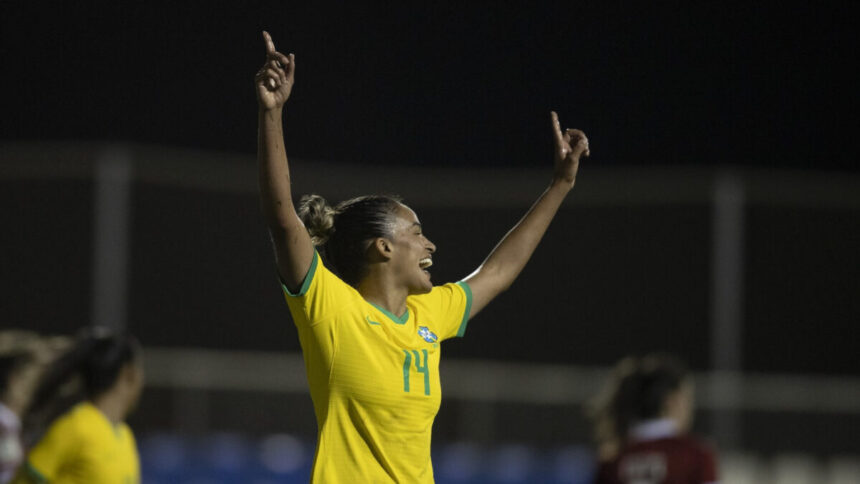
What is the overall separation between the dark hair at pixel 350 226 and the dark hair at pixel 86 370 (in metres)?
1.70

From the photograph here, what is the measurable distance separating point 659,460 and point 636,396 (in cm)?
29

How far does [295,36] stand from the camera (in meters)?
11.3

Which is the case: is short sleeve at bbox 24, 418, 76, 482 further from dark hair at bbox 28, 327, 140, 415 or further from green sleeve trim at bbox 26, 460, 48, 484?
dark hair at bbox 28, 327, 140, 415

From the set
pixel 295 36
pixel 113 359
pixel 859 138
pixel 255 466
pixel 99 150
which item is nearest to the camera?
pixel 113 359

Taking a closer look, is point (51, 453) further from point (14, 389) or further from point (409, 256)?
point (409, 256)

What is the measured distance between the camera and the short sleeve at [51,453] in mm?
4308

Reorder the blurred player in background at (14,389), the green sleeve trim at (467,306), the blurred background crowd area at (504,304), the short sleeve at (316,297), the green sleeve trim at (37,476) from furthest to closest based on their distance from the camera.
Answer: the blurred background crowd area at (504,304) → the blurred player in background at (14,389) → the green sleeve trim at (37,476) → the green sleeve trim at (467,306) → the short sleeve at (316,297)

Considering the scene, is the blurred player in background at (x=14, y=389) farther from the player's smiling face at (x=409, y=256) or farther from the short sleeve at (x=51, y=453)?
the player's smiling face at (x=409, y=256)

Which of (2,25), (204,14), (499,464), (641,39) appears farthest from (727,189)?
(2,25)

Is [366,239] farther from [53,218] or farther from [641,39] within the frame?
[641,39]

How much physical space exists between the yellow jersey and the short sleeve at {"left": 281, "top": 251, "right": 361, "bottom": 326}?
1.73 metres

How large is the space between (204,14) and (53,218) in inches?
113

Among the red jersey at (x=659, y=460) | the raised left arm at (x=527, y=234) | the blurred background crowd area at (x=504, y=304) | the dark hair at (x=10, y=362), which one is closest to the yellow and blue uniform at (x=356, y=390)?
the raised left arm at (x=527, y=234)

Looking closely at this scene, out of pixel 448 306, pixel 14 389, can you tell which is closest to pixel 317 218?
pixel 448 306
